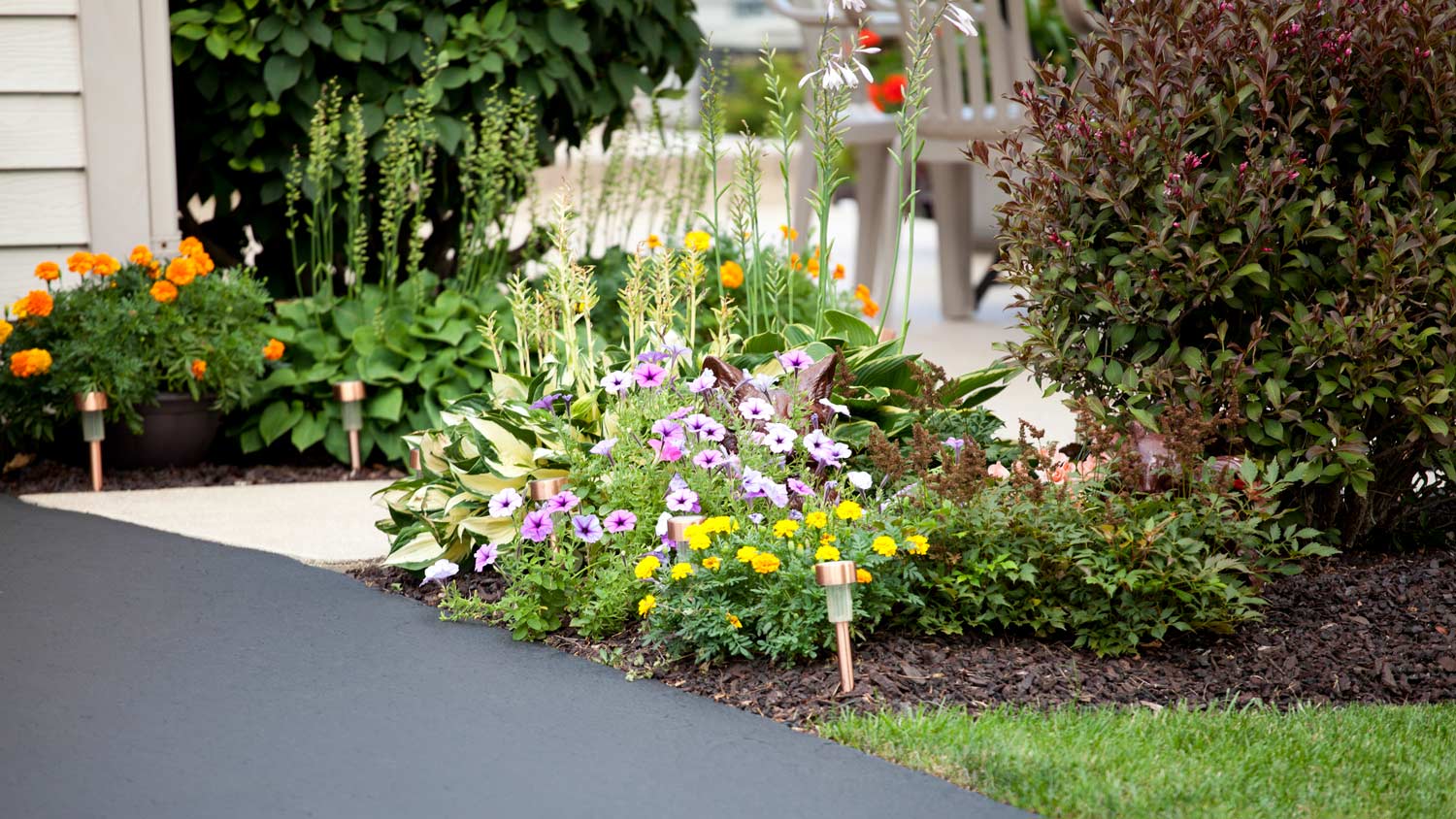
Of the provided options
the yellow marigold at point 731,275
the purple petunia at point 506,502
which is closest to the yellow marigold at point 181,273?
the yellow marigold at point 731,275

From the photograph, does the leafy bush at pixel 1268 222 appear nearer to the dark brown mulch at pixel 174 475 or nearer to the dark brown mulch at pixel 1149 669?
the dark brown mulch at pixel 1149 669

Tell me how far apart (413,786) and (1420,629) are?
2.01m

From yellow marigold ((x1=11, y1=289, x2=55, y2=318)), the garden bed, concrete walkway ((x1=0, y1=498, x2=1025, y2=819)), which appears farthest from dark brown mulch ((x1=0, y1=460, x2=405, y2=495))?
concrete walkway ((x1=0, y1=498, x2=1025, y2=819))

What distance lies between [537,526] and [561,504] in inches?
3.0

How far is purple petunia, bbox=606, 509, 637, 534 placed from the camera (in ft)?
10.4

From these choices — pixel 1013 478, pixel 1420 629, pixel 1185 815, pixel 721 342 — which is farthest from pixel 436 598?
pixel 1420 629

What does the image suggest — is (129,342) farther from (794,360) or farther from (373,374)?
(794,360)

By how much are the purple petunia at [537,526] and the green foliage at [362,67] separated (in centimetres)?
229

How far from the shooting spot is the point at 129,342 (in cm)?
458

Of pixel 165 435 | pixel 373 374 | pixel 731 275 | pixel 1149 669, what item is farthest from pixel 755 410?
pixel 165 435

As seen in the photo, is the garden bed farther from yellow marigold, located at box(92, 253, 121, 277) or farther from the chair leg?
the chair leg

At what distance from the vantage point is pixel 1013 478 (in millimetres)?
3154

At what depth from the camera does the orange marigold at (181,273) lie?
15.3ft

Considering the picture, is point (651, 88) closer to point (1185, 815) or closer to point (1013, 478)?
point (1013, 478)
